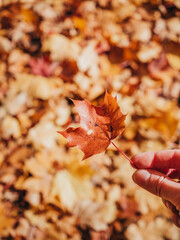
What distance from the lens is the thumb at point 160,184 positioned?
87 cm

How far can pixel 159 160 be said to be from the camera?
3.78ft

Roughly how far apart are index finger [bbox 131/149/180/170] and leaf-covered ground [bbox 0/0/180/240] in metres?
0.49

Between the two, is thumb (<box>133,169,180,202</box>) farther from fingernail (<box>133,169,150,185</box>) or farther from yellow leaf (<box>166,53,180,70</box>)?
yellow leaf (<box>166,53,180,70</box>)

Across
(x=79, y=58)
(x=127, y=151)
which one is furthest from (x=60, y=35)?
(x=127, y=151)

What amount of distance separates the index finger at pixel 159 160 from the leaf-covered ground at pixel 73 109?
1.62 ft

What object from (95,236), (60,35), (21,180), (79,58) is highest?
(60,35)

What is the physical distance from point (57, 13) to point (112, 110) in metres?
1.80

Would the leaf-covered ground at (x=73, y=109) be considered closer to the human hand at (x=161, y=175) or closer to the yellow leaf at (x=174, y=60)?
the yellow leaf at (x=174, y=60)

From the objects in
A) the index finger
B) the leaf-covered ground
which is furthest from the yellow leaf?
the index finger

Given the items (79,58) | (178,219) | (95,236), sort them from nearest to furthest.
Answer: (178,219)
(95,236)
(79,58)

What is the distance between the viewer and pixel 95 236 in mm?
1461

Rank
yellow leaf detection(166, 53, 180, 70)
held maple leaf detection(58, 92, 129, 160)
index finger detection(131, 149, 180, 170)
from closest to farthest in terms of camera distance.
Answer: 1. held maple leaf detection(58, 92, 129, 160)
2. index finger detection(131, 149, 180, 170)
3. yellow leaf detection(166, 53, 180, 70)

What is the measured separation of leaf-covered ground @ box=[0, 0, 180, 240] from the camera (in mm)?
1508

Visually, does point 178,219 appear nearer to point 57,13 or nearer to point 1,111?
point 1,111
